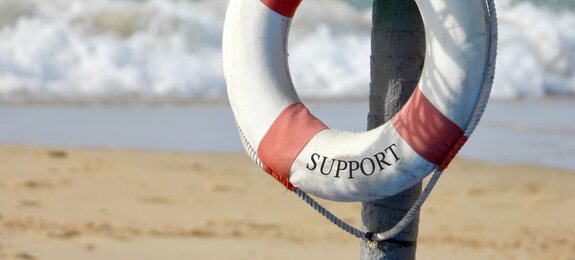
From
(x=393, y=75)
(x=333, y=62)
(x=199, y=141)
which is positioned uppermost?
(x=393, y=75)

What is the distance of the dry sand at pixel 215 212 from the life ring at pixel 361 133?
2.36 m

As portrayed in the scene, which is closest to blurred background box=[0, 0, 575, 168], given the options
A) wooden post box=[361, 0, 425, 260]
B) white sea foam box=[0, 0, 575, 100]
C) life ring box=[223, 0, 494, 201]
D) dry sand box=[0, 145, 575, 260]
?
white sea foam box=[0, 0, 575, 100]

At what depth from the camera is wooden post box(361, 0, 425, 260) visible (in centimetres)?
308

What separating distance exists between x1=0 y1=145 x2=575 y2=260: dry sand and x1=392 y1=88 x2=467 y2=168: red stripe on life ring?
258cm

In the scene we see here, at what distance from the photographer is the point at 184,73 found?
470 inches

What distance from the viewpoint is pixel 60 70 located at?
11750mm

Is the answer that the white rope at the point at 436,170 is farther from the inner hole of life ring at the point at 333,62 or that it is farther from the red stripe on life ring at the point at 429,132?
the inner hole of life ring at the point at 333,62

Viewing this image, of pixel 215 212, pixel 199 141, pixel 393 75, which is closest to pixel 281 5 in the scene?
pixel 393 75

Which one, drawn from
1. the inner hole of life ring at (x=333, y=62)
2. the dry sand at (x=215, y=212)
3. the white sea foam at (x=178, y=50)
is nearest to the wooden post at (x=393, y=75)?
the dry sand at (x=215, y=212)

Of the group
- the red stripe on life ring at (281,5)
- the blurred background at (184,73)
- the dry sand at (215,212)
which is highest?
the red stripe on life ring at (281,5)

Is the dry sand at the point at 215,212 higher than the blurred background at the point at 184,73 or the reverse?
the reverse

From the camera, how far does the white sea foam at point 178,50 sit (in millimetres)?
11586

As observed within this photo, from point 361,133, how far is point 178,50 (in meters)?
9.86

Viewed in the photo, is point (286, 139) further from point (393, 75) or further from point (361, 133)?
point (393, 75)
